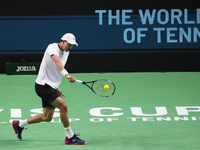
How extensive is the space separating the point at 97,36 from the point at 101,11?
867 millimetres

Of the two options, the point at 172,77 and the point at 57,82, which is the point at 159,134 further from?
the point at 172,77

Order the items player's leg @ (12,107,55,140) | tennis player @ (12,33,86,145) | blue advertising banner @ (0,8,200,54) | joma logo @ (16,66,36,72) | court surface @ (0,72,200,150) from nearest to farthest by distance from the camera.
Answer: tennis player @ (12,33,86,145), court surface @ (0,72,200,150), player's leg @ (12,107,55,140), joma logo @ (16,66,36,72), blue advertising banner @ (0,8,200,54)

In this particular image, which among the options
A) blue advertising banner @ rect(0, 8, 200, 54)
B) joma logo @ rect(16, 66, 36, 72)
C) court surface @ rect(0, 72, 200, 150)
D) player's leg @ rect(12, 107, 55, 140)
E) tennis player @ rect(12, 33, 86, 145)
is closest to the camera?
tennis player @ rect(12, 33, 86, 145)

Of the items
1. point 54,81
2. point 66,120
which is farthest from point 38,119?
point 54,81

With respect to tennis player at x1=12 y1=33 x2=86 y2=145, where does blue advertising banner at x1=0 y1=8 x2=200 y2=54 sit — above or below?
above

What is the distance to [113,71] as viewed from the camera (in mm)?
14938

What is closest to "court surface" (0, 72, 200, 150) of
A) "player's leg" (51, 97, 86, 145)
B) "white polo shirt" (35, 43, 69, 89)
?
"player's leg" (51, 97, 86, 145)

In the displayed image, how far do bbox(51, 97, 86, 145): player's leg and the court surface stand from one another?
127 millimetres

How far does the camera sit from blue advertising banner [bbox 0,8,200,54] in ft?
48.0

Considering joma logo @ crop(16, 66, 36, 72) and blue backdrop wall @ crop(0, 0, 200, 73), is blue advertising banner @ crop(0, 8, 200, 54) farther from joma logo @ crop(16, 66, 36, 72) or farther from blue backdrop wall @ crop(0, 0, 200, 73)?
joma logo @ crop(16, 66, 36, 72)

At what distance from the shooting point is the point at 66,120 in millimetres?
6168

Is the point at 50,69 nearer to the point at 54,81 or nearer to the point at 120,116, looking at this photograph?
the point at 54,81

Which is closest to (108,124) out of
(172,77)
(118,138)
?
(118,138)

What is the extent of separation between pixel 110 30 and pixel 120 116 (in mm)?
7055
